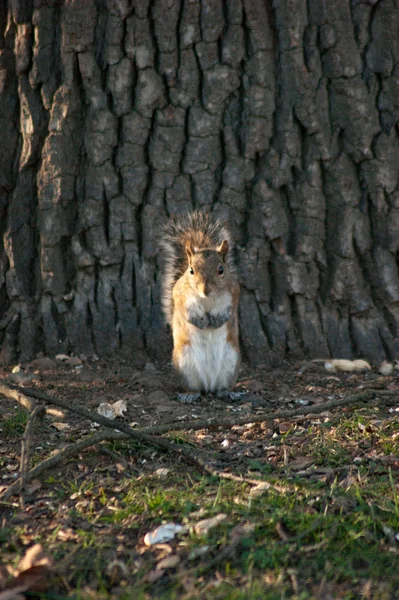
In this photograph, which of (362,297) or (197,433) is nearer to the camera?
(197,433)

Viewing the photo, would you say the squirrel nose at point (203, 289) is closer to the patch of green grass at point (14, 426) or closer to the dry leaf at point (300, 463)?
the patch of green grass at point (14, 426)

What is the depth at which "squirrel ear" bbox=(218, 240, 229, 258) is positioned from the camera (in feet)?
14.1

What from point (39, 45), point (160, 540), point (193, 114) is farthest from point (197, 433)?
point (39, 45)

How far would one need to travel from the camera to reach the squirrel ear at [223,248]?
4.31 meters

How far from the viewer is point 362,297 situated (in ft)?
15.1

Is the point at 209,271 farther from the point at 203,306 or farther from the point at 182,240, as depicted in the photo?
the point at 182,240

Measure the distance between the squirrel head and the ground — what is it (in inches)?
33.0

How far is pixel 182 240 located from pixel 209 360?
746 mm

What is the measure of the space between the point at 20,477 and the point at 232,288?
2083mm

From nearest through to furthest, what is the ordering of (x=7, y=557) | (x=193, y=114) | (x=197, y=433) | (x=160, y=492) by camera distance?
(x=7, y=557) → (x=160, y=492) → (x=197, y=433) → (x=193, y=114)

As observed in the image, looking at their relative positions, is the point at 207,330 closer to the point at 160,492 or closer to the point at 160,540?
the point at 160,492

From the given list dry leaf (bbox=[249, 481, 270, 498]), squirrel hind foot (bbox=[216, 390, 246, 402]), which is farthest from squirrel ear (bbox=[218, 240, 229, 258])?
dry leaf (bbox=[249, 481, 270, 498])

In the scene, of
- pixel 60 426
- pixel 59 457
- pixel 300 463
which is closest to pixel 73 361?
pixel 60 426

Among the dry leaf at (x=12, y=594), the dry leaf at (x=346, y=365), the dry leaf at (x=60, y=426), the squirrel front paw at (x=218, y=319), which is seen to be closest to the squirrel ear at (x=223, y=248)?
the squirrel front paw at (x=218, y=319)
